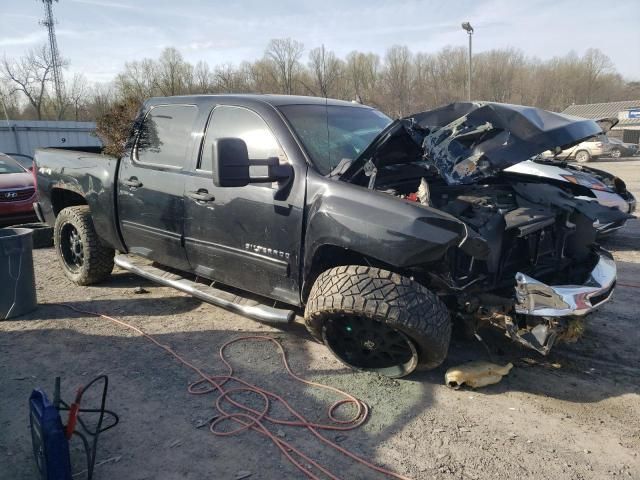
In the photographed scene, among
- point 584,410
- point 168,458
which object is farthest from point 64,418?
point 584,410

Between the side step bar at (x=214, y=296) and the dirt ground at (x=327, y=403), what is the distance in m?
0.36

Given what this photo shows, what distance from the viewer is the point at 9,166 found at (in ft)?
32.8

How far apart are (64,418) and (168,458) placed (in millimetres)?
A: 810

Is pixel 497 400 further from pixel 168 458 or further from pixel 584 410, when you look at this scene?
pixel 168 458

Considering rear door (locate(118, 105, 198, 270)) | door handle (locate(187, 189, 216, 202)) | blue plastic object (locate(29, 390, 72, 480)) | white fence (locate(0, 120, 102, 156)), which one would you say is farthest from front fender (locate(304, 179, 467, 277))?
white fence (locate(0, 120, 102, 156))

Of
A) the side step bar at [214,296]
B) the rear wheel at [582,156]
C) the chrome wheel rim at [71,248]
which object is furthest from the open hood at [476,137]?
the rear wheel at [582,156]

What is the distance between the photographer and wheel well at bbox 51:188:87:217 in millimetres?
5777

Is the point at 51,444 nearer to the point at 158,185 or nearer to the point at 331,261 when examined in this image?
the point at 331,261

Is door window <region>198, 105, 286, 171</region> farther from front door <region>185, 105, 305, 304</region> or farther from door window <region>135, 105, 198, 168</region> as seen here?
door window <region>135, 105, 198, 168</region>

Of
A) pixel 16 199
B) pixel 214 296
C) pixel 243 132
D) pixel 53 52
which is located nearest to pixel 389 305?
pixel 214 296

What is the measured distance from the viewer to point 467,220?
10.9 feet

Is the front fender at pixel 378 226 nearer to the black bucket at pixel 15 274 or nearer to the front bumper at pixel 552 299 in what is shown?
the front bumper at pixel 552 299

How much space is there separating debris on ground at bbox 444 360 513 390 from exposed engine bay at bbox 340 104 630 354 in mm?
276

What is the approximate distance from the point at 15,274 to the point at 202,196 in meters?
2.04
